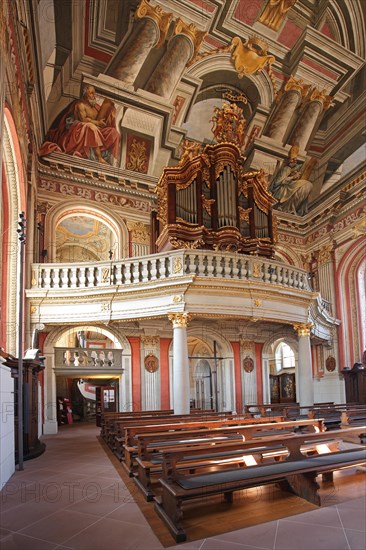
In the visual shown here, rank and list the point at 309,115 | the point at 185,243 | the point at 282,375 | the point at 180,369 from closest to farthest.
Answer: the point at 180,369
the point at 185,243
the point at 309,115
the point at 282,375

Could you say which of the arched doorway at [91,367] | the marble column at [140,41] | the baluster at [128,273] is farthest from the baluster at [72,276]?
the marble column at [140,41]

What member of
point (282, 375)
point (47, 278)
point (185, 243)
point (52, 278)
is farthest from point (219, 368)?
point (282, 375)

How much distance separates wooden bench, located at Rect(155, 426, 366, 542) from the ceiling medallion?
821cm

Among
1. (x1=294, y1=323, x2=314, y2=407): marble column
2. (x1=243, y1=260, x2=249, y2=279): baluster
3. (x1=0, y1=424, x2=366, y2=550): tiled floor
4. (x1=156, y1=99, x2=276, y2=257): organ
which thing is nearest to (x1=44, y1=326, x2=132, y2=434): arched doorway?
(x1=156, y1=99, x2=276, y2=257): organ

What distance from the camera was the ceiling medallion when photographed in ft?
45.8

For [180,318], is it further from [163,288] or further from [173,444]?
[173,444]

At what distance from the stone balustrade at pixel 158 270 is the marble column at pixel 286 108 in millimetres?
7444

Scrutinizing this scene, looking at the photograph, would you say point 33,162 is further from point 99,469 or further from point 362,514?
point 362,514

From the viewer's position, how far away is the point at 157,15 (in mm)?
13367

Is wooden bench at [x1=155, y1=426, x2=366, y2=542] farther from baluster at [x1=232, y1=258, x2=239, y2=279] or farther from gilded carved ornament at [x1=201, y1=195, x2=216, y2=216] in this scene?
gilded carved ornament at [x1=201, y1=195, x2=216, y2=216]

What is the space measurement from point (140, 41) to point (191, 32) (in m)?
1.72

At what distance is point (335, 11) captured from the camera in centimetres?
1445

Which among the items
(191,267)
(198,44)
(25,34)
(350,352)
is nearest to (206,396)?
(350,352)

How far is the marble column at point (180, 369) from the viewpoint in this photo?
34.8 feet
